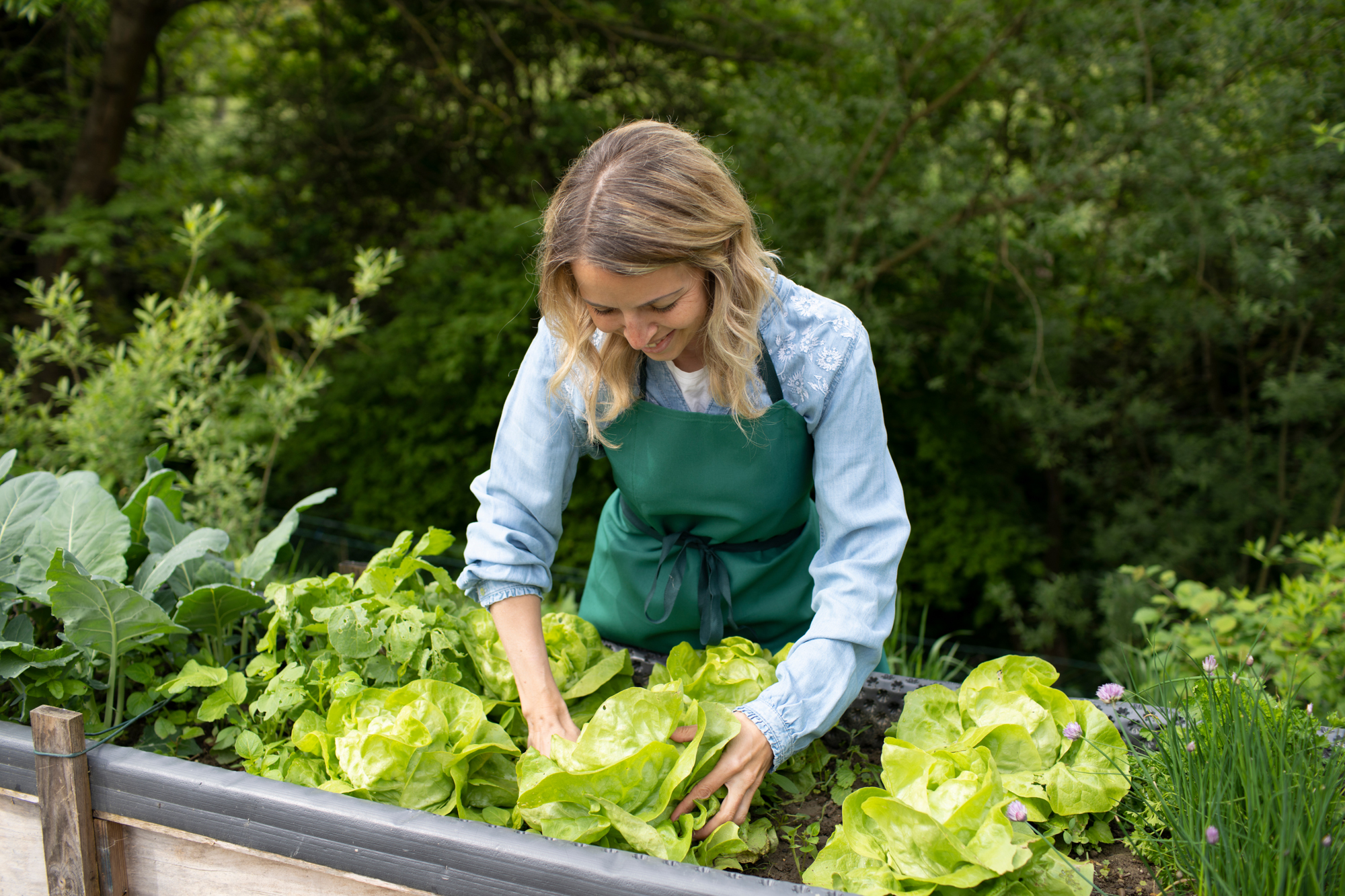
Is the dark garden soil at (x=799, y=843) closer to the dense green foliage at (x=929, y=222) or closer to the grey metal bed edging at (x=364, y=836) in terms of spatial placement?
the grey metal bed edging at (x=364, y=836)

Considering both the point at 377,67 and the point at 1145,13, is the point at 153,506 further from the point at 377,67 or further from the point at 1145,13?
the point at 377,67

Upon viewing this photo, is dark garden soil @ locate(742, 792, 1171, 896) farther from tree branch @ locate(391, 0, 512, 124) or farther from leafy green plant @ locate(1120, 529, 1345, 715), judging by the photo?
tree branch @ locate(391, 0, 512, 124)

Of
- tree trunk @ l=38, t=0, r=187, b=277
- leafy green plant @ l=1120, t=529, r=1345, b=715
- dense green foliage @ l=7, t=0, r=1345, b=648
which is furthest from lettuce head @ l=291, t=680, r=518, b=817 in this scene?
tree trunk @ l=38, t=0, r=187, b=277

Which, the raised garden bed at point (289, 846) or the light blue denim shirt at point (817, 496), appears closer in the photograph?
the raised garden bed at point (289, 846)

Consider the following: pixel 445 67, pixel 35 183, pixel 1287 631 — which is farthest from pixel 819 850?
pixel 35 183

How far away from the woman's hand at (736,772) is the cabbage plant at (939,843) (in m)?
0.12

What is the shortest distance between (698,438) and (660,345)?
0.62 feet

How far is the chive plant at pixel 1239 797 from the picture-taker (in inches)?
37.8

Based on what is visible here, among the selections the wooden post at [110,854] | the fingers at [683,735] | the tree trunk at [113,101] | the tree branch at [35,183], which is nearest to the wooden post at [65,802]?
the wooden post at [110,854]

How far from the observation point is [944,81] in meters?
4.28

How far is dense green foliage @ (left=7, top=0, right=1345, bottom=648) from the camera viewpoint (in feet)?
11.6

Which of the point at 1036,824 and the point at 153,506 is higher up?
the point at 153,506

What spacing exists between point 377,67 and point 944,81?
369 cm

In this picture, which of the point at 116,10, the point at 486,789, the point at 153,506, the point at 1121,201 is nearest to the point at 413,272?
the point at 116,10
